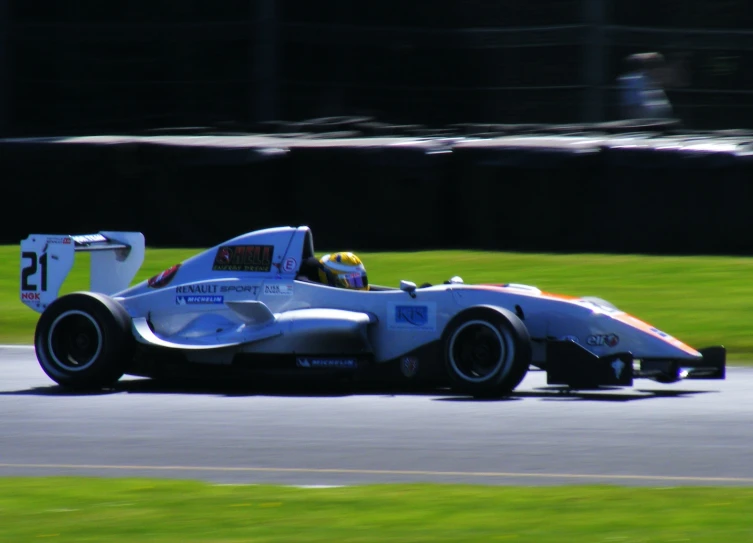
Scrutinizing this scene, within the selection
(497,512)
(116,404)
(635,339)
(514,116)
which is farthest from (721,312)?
(514,116)

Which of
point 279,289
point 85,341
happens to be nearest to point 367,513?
point 279,289

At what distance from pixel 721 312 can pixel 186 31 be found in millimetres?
15673

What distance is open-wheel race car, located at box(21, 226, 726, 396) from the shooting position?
1037cm

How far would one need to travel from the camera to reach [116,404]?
10602mm

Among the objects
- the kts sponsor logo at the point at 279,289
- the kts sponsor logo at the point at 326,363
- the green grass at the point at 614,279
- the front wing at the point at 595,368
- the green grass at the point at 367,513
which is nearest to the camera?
the green grass at the point at 367,513

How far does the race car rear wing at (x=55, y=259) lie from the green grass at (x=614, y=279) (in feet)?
11.5

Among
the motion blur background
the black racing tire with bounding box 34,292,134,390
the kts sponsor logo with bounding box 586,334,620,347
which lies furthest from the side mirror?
the motion blur background

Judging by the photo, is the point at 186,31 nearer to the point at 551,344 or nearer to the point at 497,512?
the point at 551,344

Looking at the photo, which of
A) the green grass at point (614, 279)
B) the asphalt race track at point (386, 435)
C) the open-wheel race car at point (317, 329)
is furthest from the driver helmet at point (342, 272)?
the green grass at point (614, 279)

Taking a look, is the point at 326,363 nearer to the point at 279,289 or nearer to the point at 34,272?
the point at 279,289

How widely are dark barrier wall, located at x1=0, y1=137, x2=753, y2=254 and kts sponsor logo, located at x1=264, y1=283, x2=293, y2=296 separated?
7590mm

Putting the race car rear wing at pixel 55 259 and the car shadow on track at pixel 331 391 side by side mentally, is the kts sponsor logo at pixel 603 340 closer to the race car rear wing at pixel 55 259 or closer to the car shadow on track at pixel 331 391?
the car shadow on track at pixel 331 391

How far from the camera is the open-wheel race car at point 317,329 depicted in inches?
408

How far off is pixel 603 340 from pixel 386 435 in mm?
2300
